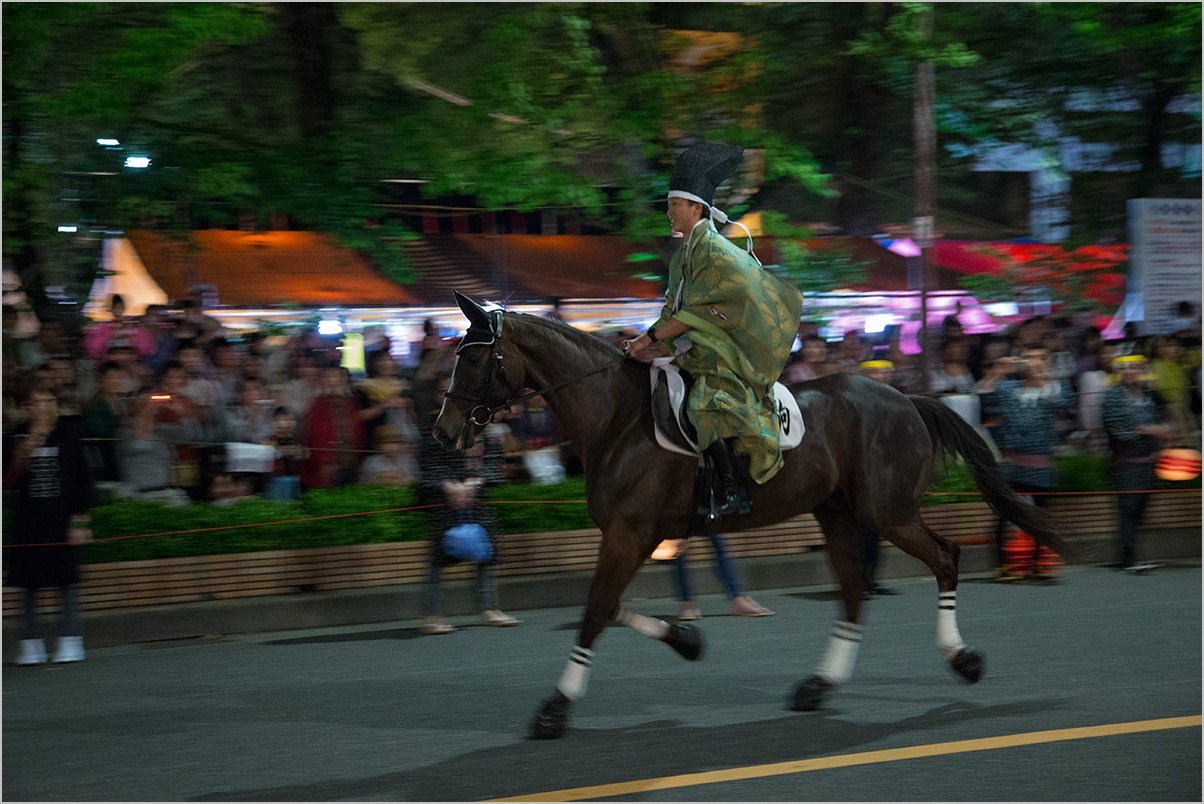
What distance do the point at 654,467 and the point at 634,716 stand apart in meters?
1.32

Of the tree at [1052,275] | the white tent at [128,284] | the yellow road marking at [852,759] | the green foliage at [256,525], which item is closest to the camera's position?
the yellow road marking at [852,759]

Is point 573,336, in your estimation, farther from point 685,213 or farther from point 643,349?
point 685,213

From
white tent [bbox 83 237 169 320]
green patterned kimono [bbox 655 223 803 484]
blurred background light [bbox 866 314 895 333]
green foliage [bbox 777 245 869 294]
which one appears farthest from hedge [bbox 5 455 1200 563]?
blurred background light [bbox 866 314 895 333]

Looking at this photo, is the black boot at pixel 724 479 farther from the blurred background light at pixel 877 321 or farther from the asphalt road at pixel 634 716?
the blurred background light at pixel 877 321

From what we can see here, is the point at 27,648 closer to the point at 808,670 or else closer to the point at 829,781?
the point at 808,670

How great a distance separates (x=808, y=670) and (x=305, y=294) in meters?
11.7

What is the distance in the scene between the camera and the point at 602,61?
50.3 ft

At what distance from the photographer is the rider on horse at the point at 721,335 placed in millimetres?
7359

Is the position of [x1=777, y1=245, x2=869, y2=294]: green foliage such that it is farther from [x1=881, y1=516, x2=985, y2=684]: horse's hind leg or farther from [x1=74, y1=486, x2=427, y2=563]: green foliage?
[x1=881, y1=516, x2=985, y2=684]: horse's hind leg

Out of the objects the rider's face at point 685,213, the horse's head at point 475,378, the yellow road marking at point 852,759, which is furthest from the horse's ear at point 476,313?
the yellow road marking at point 852,759

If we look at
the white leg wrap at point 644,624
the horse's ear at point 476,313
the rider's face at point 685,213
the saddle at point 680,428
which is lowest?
the white leg wrap at point 644,624

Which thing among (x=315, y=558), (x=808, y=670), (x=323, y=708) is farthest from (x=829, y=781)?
(x=315, y=558)

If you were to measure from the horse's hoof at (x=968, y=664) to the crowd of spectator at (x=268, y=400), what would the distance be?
262 cm

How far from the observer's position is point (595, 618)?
7258 mm
